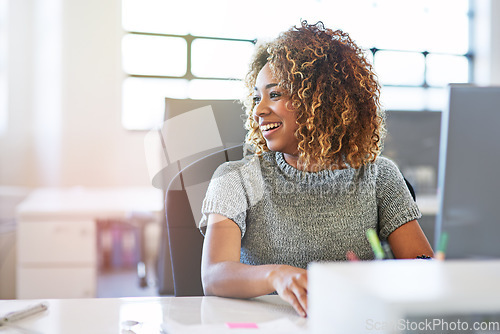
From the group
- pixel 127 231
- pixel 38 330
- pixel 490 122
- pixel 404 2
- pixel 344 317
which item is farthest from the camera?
pixel 404 2

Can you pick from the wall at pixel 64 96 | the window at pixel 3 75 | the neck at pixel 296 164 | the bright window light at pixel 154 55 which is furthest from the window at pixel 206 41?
the neck at pixel 296 164

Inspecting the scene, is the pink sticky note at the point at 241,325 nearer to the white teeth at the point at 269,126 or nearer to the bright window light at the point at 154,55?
the white teeth at the point at 269,126

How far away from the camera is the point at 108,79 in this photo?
345 cm

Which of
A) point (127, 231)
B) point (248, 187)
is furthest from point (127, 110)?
A: point (248, 187)

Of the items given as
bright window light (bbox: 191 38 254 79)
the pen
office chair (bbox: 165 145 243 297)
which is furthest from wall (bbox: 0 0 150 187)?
the pen

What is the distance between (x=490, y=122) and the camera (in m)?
0.61

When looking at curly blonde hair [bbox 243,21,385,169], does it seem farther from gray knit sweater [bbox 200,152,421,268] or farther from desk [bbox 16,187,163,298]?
desk [bbox 16,187,163,298]

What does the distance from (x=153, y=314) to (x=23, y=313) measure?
0.20 meters

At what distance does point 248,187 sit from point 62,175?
2641 mm

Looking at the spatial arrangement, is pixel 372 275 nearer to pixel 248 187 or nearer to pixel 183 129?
pixel 248 187

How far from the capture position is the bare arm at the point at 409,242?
3.65 ft

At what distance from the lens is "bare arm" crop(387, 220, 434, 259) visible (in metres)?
1.11

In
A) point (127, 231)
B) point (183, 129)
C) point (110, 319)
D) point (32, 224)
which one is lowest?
point (127, 231)

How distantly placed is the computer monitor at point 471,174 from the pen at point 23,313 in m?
0.62
